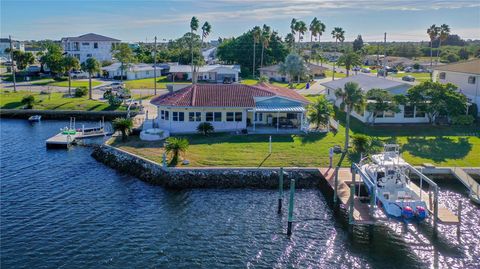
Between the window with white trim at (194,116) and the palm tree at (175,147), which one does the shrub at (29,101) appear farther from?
the palm tree at (175,147)

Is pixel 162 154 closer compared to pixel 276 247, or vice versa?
pixel 276 247

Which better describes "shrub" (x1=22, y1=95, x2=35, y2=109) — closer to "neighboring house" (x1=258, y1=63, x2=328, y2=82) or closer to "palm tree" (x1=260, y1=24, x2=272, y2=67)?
"neighboring house" (x1=258, y1=63, x2=328, y2=82)

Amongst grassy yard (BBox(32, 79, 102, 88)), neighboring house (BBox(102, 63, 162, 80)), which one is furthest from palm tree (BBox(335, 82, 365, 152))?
neighboring house (BBox(102, 63, 162, 80))

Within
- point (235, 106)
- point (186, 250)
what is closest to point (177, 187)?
point (186, 250)

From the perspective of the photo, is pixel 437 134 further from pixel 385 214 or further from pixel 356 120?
pixel 385 214

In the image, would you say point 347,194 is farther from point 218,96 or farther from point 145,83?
point 145,83

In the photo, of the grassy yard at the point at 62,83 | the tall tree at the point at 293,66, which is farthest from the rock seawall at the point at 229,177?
the grassy yard at the point at 62,83
